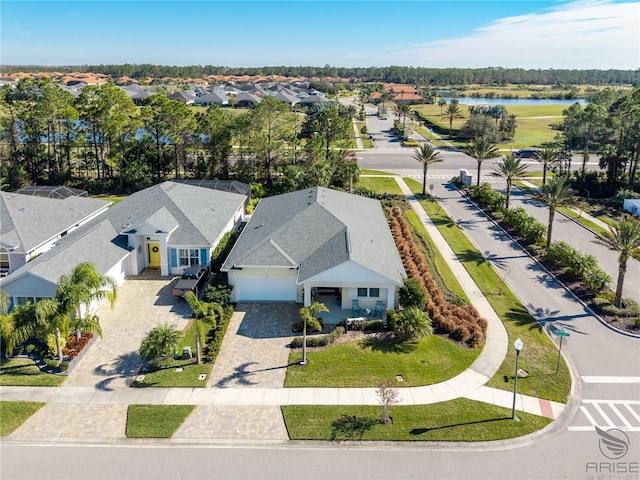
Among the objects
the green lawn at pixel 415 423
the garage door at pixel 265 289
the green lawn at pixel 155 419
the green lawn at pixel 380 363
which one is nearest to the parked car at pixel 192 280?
the garage door at pixel 265 289

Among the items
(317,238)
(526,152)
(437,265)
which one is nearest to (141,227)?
(317,238)

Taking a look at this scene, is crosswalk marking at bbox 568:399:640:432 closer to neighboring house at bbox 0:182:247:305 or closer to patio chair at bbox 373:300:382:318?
patio chair at bbox 373:300:382:318

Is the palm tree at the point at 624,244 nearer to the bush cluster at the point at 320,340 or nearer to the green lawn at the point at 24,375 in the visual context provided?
the bush cluster at the point at 320,340

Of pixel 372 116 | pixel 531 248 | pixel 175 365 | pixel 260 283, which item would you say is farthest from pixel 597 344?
pixel 372 116

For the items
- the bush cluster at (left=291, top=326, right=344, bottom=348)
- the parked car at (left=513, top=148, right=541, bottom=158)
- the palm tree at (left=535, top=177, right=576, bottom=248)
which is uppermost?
the parked car at (left=513, top=148, right=541, bottom=158)

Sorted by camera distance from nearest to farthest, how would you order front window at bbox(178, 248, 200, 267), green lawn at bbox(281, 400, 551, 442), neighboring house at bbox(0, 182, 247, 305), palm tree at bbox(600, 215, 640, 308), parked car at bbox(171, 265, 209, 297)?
green lawn at bbox(281, 400, 551, 442) < neighboring house at bbox(0, 182, 247, 305) < palm tree at bbox(600, 215, 640, 308) < parked car at bbox(171, 265, 209, 297) < front window at bbox(178, 248, 200, 267)
